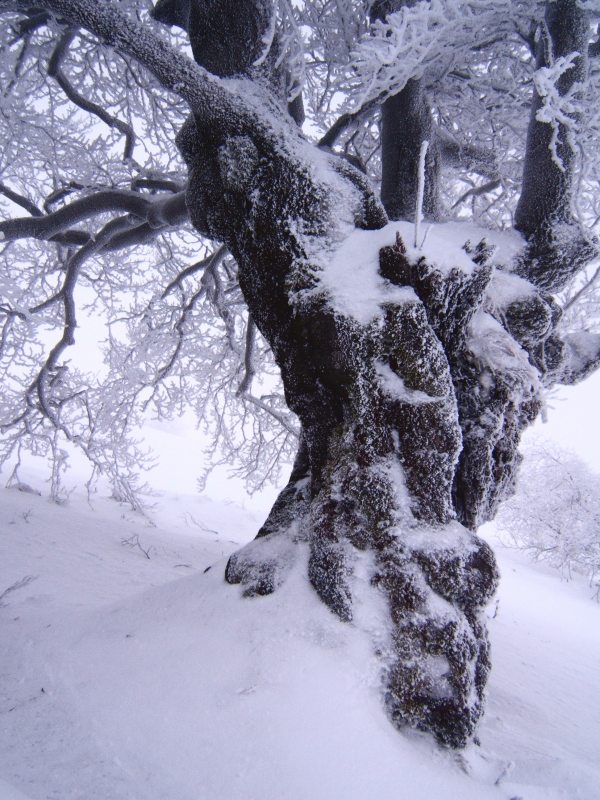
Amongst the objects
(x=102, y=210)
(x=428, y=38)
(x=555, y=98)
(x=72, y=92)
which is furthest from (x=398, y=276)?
(x=72, y=92)

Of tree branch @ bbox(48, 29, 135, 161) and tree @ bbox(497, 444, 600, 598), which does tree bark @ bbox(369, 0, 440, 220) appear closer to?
tree branch @ bbox(48, 29, 135, 161)

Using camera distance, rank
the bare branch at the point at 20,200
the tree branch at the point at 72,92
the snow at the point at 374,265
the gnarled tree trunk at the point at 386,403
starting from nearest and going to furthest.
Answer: the gnarled tree trunk at the point at 386,403, the snow at the point at 374,265, the tree branch at the point at 72,92, the bare branch at the point at 20,200

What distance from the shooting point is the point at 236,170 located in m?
1.83

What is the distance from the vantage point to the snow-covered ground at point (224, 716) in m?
0.90

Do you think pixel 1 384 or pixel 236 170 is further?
pixel 1 384

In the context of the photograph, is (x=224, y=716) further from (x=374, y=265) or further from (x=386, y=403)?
(x=374, y=265)

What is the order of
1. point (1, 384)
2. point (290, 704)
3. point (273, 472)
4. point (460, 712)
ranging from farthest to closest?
point (273, 472) < point (1, 384) < point (460, 712) < point (290, 704)

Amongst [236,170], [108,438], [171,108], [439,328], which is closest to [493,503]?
[439,328]

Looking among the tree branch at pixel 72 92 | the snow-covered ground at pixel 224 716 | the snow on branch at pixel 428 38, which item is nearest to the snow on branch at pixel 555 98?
the snow on branch at pixel 428 38

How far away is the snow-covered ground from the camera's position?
0.90 metres

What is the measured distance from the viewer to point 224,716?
103 cm

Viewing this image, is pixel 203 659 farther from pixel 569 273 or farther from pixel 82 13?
pixel 569 273

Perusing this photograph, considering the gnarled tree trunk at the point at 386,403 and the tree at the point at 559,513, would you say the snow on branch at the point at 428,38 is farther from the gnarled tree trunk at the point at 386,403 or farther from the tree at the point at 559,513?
the tree at the point at 559,513

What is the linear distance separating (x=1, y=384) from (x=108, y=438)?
1.41 m
